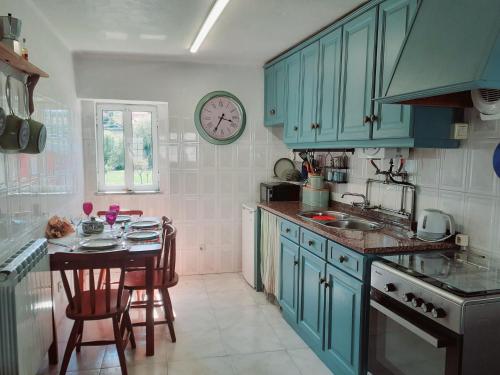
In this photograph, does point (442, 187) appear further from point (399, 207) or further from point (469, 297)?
point (469, 297)

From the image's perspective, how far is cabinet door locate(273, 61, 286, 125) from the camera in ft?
12.2

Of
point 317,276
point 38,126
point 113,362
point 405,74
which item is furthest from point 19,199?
point 405,74

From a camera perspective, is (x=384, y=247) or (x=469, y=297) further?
(x=384, y=247)

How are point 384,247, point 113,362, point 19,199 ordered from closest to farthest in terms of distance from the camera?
point 384,247, point 19,199, point 113,362

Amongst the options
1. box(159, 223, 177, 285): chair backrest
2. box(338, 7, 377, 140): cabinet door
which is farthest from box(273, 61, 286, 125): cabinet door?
box(159, 223, 177, 285): chair backrest

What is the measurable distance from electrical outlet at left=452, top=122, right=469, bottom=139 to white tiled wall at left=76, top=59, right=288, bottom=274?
2.43 meters

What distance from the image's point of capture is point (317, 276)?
99.7 inches

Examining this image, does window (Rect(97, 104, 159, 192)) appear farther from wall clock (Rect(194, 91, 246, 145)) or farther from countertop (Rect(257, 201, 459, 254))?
countertop (Rect(257, 201, 459, 254))

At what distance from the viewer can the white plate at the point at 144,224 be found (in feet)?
9.86

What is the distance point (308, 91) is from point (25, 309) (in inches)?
100

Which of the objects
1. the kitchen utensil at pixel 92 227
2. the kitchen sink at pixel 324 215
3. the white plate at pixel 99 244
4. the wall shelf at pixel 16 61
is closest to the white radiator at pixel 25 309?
the white plate at pixel 99 244

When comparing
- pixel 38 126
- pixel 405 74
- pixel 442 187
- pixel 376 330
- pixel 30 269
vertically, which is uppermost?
pixel 405 74

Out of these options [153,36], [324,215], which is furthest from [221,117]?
[324,215]

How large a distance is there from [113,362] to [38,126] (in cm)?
158
